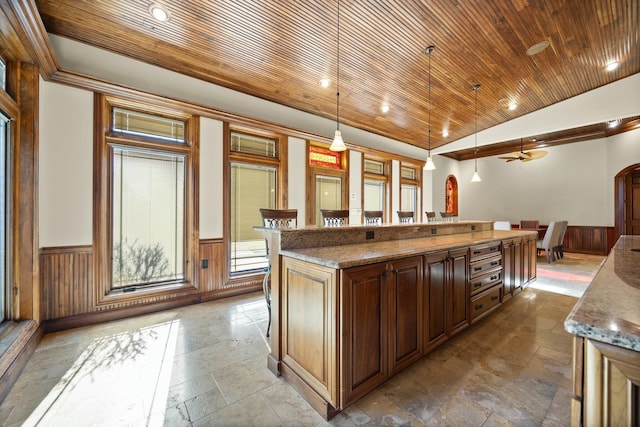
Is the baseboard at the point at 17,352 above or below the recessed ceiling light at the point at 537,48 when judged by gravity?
below

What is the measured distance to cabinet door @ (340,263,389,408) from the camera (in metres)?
1.47

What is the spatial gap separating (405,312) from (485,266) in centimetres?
144

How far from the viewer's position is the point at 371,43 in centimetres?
317

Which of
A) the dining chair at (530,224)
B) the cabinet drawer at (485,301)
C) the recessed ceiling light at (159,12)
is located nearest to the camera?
the recessed ceiling light at (159,12)

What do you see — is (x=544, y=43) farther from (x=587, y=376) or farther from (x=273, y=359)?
(x=273, y=359)

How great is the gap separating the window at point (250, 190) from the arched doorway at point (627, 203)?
827cm

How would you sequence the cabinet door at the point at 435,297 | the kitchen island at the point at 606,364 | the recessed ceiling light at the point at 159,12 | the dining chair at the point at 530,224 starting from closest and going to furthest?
1. the kitchen island at the point at 606,364
2. the cabinet door at the point at 435,297
3. the recessed ceiling light at the point at 159,12
4. the dining chair at the point at 530,224

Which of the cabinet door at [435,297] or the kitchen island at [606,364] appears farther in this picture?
the cabinet door at [435,297]

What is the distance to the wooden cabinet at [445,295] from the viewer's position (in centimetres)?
201

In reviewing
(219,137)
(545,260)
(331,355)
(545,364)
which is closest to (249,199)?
(219,137)

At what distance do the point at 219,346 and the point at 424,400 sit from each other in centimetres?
173

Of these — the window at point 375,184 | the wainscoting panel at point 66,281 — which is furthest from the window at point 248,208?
the window at point 375,184

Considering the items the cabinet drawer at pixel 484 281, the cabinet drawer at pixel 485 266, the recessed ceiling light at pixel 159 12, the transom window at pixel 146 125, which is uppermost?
the recessed ceiling light at pixel 159 12

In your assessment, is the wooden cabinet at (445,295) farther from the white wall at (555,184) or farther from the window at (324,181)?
the white wall at (555,184)
